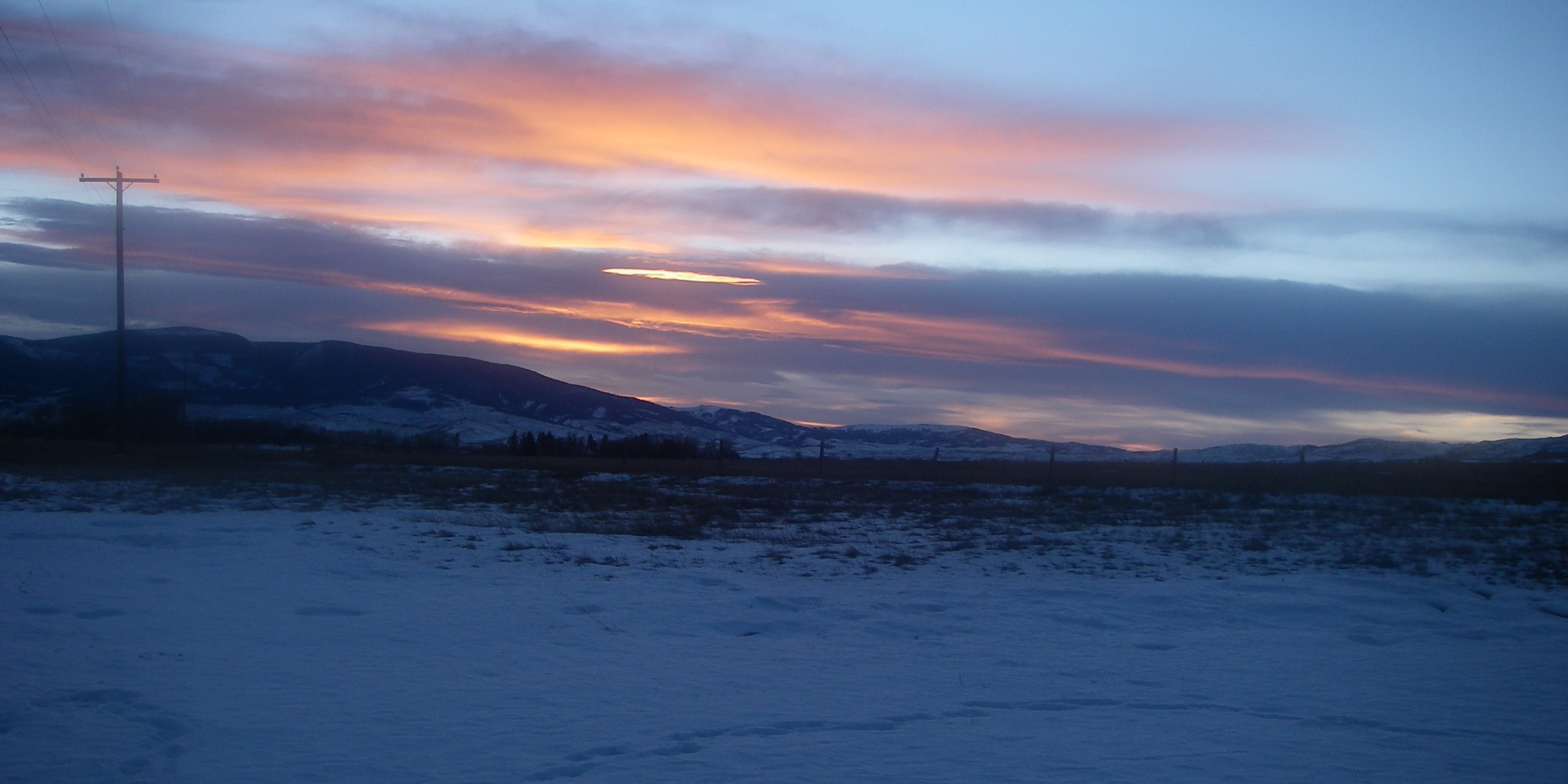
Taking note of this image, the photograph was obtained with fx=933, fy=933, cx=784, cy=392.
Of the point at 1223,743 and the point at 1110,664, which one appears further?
the point at 1110,664

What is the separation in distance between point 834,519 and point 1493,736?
45.9ft

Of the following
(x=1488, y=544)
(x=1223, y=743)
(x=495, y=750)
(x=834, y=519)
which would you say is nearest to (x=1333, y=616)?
(x=1223, y=743)

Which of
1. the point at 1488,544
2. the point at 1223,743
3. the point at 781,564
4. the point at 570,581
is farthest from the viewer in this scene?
the point at 1488,544

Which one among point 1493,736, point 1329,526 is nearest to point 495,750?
point 1493,736

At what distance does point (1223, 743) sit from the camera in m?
6.05

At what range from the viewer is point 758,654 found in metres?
8.31

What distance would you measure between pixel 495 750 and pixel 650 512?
49.8ft

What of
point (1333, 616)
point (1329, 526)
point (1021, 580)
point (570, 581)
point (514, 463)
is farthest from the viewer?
point (514, 463)

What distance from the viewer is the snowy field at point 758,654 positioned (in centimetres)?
564

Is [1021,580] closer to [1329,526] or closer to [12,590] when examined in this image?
[1329,526]

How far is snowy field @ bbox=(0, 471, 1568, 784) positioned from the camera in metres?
5.64

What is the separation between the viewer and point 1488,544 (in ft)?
50.7

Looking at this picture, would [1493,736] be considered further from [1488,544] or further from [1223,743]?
[1488,544]

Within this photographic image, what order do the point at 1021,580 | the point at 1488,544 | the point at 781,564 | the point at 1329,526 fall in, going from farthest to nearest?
the point at 1329,526
the point at 1488,544
the point at 781,564
the point at 1021,580
